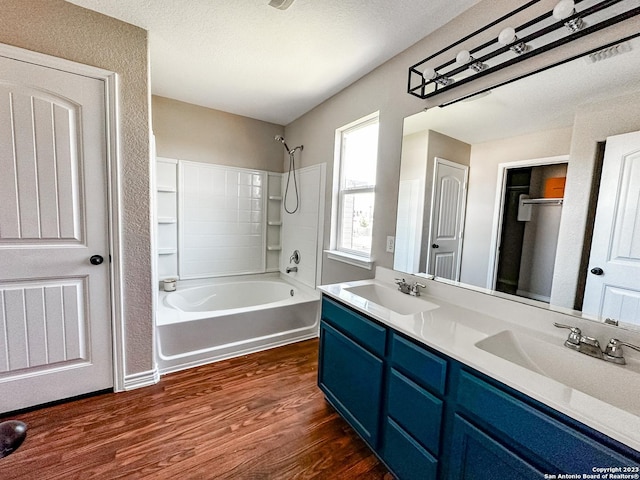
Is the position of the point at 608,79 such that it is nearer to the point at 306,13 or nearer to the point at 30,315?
the point at 306,13

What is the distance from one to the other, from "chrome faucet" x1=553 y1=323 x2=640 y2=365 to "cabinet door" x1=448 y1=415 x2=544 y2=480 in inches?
18.9

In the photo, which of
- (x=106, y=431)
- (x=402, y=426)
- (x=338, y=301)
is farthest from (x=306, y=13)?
(x=106, y=431)

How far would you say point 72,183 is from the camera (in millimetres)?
1649

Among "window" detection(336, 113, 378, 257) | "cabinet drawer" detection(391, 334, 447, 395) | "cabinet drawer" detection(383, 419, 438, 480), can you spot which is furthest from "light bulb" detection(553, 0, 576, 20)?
"cabinet drawer" detection(383, 419, 438, 480)

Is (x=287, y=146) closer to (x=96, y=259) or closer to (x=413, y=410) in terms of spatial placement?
(x=96, y=259)

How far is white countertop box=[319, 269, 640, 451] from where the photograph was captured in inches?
27.6

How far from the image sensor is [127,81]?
1.75 m

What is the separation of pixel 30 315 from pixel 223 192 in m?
2.00

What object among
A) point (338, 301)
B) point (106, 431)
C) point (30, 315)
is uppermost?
point (338, 301)

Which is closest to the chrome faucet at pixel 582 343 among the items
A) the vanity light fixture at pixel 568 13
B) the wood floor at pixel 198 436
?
the wood floor at pixel 198 436

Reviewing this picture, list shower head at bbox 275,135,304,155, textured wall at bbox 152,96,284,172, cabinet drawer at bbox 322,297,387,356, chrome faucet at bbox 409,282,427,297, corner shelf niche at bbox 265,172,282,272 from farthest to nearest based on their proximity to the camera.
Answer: corner shelf niche at bbox 265,172,282,272 → shower head at bbox 275,135,304,155 → textured wall at bbox 152,96,284,172 → chrome faucet at bbox 409,282,427,297 → cabinet drawer at bbox 322,297,387,356

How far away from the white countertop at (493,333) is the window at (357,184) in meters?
0.71

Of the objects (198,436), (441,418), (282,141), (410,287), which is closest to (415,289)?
(410,287)

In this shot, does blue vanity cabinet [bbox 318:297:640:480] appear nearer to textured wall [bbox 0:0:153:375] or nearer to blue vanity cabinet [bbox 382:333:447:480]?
blue vanity cabinet [bbox 382:333:447:480]
